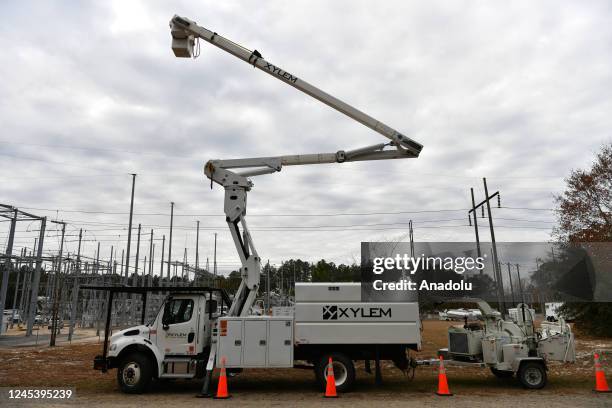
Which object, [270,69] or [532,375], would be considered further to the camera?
[270,69]

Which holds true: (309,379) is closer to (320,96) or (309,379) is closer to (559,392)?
(559,392)

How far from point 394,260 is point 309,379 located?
857cm

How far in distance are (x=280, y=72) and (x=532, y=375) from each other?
11483 millimetres

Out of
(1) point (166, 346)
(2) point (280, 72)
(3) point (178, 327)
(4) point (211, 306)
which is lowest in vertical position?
(1) point (166, 346)

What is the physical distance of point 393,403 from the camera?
1065 centimetres

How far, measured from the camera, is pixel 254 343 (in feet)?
38.2

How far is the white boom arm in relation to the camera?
13477mm

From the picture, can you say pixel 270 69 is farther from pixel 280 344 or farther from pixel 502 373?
pixel 502 373

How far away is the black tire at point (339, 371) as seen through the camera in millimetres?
11680

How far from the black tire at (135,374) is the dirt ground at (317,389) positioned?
265mm

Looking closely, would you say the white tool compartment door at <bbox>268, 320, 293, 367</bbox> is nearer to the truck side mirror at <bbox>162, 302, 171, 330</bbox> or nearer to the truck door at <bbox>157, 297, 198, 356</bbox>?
the truck door at <bbox>157, 297, 198, 356</bbox>

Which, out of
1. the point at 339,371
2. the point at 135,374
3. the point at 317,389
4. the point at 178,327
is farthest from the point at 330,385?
the point at 135,374

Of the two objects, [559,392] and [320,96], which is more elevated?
[320,96]

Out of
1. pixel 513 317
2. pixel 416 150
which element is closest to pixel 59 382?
pixel 416 150
